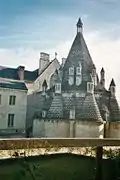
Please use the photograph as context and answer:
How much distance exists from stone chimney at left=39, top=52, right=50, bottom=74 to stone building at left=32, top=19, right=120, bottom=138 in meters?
5.23

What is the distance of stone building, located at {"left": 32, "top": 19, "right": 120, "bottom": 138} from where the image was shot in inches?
1054

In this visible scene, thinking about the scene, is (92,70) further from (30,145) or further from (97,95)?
(30,145)

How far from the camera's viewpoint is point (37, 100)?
35219 mm

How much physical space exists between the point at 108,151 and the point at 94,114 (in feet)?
68.1

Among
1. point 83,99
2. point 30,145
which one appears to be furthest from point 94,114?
point 30,145

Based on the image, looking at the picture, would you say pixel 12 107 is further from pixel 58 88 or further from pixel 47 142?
pixel 47 142

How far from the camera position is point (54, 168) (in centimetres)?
588

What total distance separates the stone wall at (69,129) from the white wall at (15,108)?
4.33 metres

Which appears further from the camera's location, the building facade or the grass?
the building facade

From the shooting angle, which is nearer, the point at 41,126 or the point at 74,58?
the point at 41,126

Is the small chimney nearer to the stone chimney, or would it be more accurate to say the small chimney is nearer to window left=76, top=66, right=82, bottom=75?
the stone chimney

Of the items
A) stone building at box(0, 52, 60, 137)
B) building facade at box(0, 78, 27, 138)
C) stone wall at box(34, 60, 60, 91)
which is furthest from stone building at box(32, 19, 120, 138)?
stone wall at box(34, 60, 60, 91)

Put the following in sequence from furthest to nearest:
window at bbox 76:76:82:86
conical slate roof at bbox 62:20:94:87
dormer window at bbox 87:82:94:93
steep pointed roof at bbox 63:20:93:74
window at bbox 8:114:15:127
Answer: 1. steep pointed roof at bbox 63:20:93:74
2. window at bbox 8:114:15:127
3. conical slate roof at bbox 62:20:94:87
4. window at bbox 76:76:82:86
5. dormer window at bbox 87:82:94:93

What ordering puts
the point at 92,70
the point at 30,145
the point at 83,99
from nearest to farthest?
the point at 30,145 → the point at 83,99 → the point at 92,70
